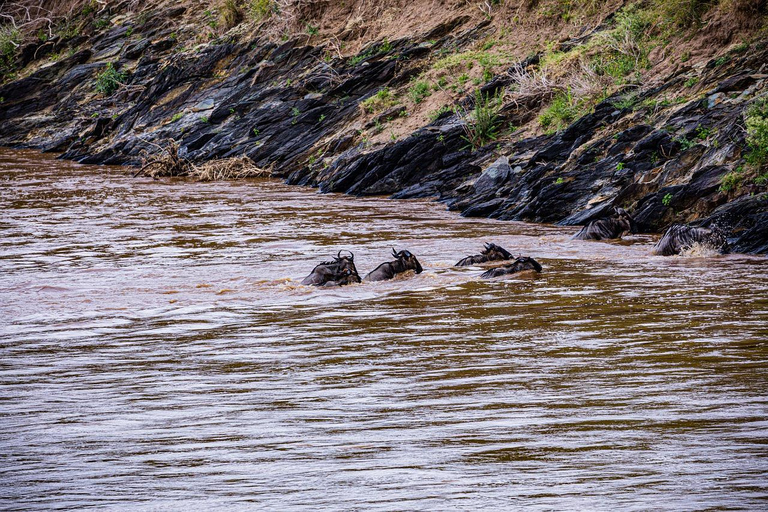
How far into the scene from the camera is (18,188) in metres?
25.4

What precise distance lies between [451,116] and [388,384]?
17012 mm

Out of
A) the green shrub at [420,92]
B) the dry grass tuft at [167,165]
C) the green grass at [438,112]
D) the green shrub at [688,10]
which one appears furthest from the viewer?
the dry grass tuft at [167,165]

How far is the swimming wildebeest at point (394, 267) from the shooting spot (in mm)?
11773

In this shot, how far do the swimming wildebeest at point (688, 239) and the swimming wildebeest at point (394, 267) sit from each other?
3.24m

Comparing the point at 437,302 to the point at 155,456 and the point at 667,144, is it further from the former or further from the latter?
the point at 667,144

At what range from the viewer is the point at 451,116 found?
23141 millimetres

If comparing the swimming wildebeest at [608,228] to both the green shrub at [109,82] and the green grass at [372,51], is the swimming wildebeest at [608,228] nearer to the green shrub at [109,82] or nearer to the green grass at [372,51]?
the green grass at [372,51]

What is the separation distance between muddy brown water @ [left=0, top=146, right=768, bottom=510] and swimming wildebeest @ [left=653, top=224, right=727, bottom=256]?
0.32m

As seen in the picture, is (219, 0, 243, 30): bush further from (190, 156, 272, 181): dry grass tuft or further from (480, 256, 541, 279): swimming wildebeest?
(480, 256, 541, 279): swimming wildebeest

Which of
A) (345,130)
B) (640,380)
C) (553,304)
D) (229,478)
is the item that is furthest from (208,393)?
(345,130)

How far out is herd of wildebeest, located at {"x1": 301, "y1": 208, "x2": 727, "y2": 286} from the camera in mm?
11570

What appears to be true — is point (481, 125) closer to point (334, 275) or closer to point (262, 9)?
point (334, 275)

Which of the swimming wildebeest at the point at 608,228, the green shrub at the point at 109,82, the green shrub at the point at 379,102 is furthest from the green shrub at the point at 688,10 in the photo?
the green shrub at the point at 109,82

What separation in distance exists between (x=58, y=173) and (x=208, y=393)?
2394 centimetres
